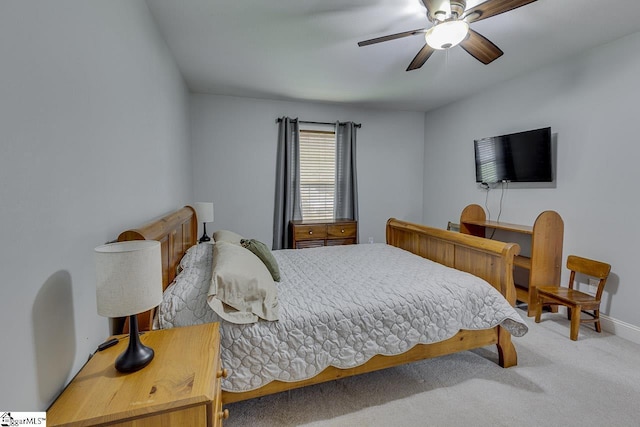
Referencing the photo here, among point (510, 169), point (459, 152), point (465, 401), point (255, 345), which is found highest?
point (459, 152)

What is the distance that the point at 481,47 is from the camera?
216cm

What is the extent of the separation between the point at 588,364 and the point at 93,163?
10.8 ft

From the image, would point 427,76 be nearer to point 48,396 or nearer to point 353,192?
point 353,192

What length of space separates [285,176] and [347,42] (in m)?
2.10

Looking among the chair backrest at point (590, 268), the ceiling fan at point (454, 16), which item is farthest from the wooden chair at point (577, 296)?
the ceiling fan at point (454, 16)

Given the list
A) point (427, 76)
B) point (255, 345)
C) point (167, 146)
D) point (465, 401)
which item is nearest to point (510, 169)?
point (427, 76)

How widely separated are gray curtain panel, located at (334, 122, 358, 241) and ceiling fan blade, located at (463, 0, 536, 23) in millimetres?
2702

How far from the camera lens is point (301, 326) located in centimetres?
155

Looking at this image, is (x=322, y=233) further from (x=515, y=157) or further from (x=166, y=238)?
(x=166, y=238)

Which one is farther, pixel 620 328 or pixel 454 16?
pixel 620 328

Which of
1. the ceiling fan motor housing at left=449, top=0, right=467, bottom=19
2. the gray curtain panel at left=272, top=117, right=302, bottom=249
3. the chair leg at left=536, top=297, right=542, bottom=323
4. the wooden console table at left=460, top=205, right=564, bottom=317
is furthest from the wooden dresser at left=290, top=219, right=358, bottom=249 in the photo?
the ceiling fan motor housing at left=449, top=0, right=467, bottom=19

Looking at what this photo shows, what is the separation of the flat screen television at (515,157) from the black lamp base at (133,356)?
12.1ft

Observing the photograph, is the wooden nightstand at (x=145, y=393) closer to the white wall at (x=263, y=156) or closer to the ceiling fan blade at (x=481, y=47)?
the ceiling fan blade at (x=481, y=47)

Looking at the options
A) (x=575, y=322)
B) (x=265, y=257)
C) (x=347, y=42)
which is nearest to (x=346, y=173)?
(x=347, y=42)
